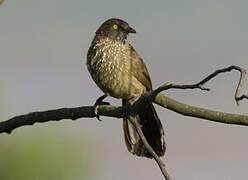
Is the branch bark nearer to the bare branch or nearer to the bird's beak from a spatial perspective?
the bare branch

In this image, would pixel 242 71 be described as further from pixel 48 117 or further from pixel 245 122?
pixel 48 117

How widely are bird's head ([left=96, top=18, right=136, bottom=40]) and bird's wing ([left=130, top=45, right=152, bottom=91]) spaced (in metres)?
0.24

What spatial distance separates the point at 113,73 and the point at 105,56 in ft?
0.94

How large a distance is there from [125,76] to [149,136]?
74cm

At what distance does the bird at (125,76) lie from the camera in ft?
22.5

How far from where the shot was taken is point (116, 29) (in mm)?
7426

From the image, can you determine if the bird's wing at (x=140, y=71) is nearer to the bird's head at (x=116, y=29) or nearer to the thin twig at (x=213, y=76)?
the bird's head at (x=116, y=29)

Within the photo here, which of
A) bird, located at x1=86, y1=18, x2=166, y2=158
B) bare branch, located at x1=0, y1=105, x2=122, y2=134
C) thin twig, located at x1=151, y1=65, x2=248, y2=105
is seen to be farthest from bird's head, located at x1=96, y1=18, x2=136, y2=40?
thin twig, located at x1=151, y1=65, x2=248, y2=105

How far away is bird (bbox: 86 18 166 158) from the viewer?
6852 millimetres

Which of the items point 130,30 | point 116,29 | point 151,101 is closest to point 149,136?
point 130,30

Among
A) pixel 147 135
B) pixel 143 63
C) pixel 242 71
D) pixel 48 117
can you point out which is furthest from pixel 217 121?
pixel 143 63

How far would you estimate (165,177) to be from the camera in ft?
14.3

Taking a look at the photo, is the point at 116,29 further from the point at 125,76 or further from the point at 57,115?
the point at 57,115

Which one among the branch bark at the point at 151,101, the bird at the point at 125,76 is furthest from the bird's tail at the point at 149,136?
the branch bark at the point at 151,101
